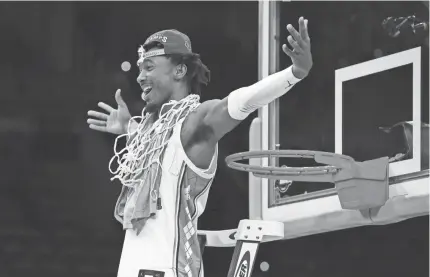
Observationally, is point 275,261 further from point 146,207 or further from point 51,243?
point 146,207

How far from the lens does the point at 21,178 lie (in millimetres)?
3691

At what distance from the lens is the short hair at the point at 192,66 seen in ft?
7.31

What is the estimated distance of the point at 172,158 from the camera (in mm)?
2131

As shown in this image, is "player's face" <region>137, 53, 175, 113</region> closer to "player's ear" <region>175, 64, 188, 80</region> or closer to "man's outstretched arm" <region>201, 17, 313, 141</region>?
"player's ear" <region>175, 64, 188, 80</region>

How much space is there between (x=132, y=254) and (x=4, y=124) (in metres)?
1.73

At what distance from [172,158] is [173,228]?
0.15 meters

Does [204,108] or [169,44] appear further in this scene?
[169,44]

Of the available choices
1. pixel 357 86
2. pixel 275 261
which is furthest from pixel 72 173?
pixel 357 86

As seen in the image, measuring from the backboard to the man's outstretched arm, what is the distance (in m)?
0.57

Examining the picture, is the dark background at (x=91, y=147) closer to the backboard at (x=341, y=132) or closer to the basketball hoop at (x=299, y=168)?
the backboard at (x=341, y=132)

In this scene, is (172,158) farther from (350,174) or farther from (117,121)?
(350,174)

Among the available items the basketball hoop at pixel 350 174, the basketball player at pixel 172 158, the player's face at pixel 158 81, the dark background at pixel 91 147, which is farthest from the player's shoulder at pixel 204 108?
the dark background at pixel 91 147

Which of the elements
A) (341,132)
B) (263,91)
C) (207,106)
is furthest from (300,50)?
(341,132)

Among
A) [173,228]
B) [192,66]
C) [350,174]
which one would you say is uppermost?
[192,66]
